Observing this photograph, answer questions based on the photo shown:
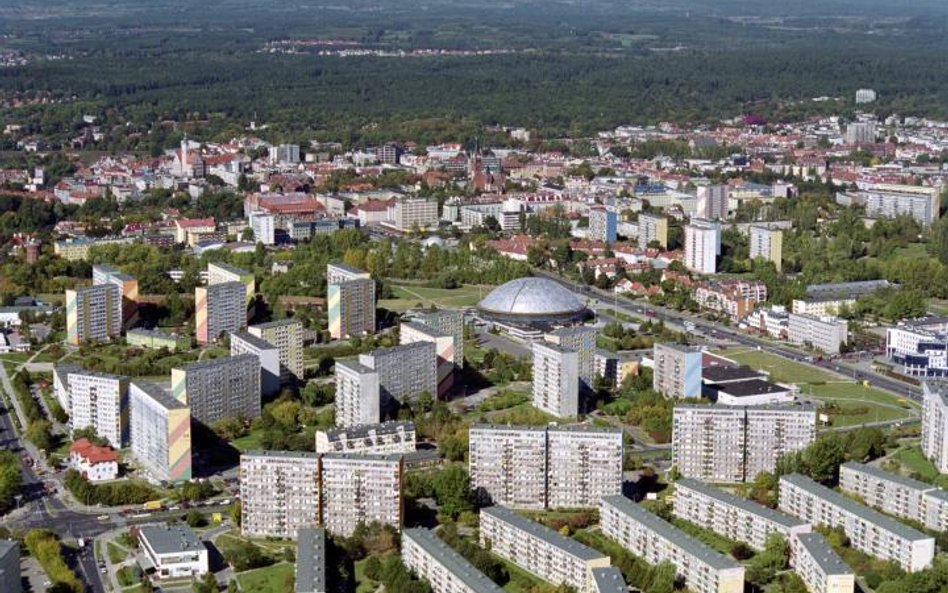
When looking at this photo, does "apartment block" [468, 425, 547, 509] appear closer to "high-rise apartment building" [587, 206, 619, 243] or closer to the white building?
the white building

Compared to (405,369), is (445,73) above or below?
above

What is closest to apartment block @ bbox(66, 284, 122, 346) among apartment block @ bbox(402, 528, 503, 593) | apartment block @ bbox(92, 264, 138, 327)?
apartment block @ bbox(92, 264, 138, 327)

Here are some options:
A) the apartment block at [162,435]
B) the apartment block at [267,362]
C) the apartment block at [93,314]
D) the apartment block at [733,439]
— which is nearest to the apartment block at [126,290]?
the apartment block at [93,314]

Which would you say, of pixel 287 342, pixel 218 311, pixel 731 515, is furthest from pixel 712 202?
pixel 731 515

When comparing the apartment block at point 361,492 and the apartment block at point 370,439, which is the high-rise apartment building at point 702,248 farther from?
the apartment block at point 361,492

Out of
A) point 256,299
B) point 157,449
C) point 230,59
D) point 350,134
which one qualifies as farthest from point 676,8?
point 157,449

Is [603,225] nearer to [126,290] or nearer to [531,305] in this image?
[531,305]
